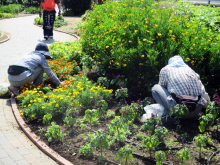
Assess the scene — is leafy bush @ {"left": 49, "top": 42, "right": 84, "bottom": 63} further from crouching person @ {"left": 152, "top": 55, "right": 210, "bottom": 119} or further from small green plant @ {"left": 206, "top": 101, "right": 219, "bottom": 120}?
small green plant @ {"left": 206, "top": 101, "right": 219, "bottom": 120}

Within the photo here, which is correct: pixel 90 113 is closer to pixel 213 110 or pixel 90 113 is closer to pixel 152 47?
pixel 152 47

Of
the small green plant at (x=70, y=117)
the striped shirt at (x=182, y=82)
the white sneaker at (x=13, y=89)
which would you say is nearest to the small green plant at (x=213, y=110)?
the striped shirt at (x=182, y=82)

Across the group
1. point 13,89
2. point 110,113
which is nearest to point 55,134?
point 110,113

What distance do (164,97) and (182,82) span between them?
424mm

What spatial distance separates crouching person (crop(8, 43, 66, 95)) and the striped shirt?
2.94 m

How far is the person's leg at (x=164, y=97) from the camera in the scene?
4.56 metres

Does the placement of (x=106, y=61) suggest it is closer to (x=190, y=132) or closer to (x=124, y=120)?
(x=124, y=120)

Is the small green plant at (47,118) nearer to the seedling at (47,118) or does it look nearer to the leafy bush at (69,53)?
the seedling at (47,118)

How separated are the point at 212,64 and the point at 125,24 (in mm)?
2234

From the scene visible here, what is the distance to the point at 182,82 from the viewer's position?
4.52 m

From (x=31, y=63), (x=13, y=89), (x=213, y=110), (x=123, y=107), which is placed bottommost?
(x=13, y=89)

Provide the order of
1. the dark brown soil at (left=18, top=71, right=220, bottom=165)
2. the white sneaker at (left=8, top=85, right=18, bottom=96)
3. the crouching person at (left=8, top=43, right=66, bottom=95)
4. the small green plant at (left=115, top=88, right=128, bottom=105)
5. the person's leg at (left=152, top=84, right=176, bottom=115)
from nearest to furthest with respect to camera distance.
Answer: the dark brown soil at (left=18, top=71, right=220, bottom=165) < the person's leg at (left=152, top=84, right=176, bottom=115) < the small green plant at (left=115, top=88, right=128, bottom=105) < the crouching person at (left=8, top=43, right=66, bottom=95) < the white sneaker at (left=8, top=85, right=18, bottom=96)

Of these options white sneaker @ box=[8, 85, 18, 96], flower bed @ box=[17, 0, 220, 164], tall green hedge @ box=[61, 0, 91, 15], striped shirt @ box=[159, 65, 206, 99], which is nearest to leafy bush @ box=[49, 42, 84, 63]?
flower bed @ box=[17, 0, 220, 164]

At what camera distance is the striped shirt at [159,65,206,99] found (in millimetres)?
4523
